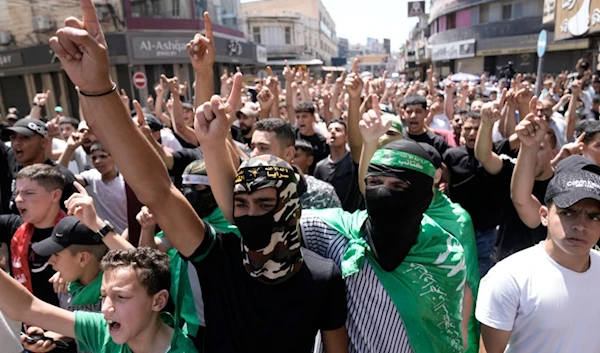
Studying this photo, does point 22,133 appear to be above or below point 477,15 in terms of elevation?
below

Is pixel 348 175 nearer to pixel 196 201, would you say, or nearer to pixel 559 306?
pixel 196 201

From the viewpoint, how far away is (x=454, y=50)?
35.2 meters

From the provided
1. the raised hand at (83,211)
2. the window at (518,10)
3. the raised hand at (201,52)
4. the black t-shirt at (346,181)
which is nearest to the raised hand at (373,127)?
the raised hand at (201,52)

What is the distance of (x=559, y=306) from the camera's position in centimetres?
174

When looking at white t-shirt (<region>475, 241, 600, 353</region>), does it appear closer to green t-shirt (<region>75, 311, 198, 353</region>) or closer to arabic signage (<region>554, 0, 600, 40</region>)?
green t-shirt (<region>75, 311, 198, 353</region>)

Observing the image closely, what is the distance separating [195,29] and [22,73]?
8.50 metres

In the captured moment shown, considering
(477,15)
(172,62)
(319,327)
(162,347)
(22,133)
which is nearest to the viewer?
(319,327)

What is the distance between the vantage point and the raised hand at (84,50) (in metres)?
1.28

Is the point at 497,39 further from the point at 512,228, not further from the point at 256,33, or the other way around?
the point at 512,228

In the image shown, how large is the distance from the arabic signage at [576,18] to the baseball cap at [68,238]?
32.5ft

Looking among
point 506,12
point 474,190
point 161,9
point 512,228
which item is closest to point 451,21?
point 506,12

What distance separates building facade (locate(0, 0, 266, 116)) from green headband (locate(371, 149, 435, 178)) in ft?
61.2

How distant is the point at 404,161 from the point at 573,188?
27.6 inches

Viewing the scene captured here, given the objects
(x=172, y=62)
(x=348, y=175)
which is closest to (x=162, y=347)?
(x=348, y=175)
